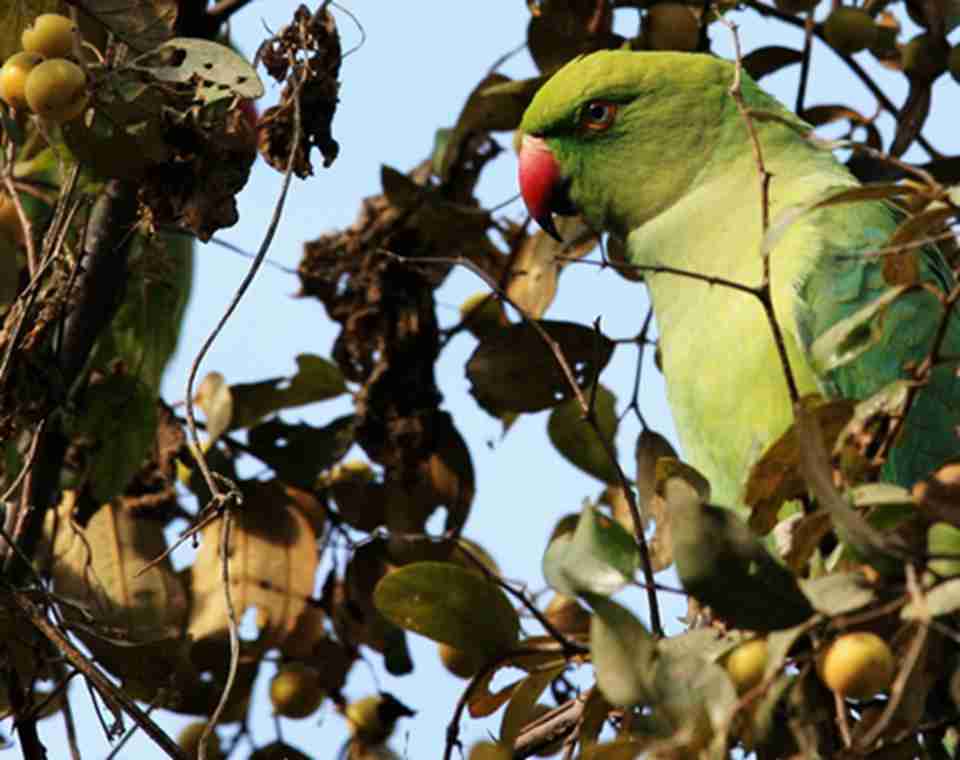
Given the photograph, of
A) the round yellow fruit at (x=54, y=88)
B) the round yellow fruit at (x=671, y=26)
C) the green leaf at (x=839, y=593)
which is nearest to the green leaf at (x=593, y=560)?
the green leaf at (x=839, y=593)

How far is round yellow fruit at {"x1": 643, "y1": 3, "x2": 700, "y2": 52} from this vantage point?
8.99 feet

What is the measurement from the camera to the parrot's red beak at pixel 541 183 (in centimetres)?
284

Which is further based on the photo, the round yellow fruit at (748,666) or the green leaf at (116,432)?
the green leaf at (116,432)

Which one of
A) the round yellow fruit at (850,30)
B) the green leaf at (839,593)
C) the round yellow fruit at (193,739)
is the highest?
the round yellow fruit at (850,30)

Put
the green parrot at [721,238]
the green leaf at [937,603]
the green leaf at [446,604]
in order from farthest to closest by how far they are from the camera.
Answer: the green parrot at [721,238], the green leaf at [446,604], the green leaf at [937,603]

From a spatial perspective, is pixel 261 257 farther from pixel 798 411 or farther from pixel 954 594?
pixel 954 594

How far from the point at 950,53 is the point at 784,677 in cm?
164

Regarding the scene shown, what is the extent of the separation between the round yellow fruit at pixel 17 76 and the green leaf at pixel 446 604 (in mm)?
714

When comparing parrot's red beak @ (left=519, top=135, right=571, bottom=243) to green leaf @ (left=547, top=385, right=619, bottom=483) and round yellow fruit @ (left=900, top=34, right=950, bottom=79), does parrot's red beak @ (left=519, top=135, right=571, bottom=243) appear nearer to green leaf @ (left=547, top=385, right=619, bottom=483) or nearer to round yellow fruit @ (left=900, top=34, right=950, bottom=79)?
green leaf @ (left=547, top=385, right=619, bottom=483)

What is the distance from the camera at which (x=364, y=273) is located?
8.99ft

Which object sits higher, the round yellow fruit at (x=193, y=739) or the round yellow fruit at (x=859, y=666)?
the round yellow fruit at (x=193, y=739)

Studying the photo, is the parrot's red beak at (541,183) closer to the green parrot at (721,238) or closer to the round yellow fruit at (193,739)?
the green parrot at (721,238)

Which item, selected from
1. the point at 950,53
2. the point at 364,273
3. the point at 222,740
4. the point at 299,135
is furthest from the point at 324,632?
the point at 950,53

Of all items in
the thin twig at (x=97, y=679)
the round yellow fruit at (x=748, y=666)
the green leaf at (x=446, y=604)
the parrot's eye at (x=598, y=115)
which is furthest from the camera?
the parrot's eye at (x=598, y=115)
